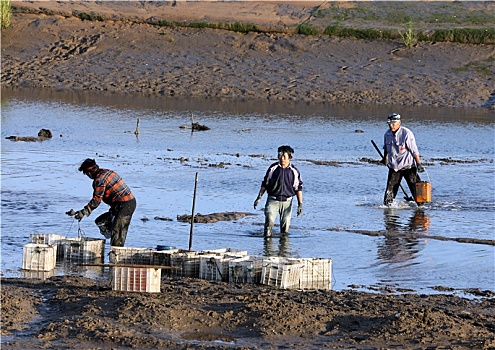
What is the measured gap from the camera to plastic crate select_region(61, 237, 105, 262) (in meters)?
13.4

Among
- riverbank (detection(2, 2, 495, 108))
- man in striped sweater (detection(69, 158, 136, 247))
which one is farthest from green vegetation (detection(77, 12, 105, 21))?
man in striped sweater (detection(69, 158, 136, 247))

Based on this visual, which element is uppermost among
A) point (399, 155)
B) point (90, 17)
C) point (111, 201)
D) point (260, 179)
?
point (90, 17)

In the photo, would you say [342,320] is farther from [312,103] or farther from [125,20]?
[125,20]

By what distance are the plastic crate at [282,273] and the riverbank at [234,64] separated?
94.0 ft

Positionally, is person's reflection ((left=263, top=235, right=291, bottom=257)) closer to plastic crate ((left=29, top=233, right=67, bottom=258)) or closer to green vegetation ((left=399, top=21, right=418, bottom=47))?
plastic crate ((left=29, top=233, right=67, bottom=258))

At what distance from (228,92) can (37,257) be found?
29.4 metres

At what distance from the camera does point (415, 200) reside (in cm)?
1862

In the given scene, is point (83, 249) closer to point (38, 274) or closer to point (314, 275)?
point (38, 274)

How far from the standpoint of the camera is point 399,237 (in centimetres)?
1596

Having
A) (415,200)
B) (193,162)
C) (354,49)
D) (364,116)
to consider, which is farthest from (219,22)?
(415,200)

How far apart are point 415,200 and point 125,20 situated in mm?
33500

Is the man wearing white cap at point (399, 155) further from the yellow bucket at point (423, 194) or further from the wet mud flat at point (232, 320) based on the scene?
the wet mud flat at point (232, 320)

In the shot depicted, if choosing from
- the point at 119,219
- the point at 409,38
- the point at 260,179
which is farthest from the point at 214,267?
the point at 409,38

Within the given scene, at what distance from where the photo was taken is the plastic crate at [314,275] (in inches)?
476
